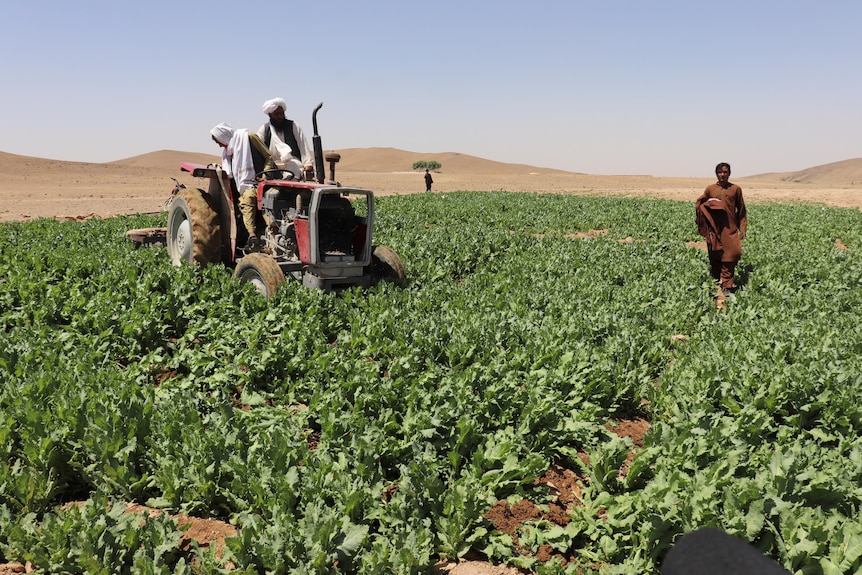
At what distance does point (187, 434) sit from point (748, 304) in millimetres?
7396

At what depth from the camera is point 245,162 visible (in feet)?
26.0

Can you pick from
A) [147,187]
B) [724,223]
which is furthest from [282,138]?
[147,187]

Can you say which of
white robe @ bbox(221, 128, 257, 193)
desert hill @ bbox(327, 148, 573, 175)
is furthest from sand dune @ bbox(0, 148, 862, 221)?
white robe @ bbox(221, 128, 257, 193)

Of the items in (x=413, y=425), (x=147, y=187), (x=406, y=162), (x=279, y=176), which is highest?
(x=406, y=162)

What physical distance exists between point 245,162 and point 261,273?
5.46 ft

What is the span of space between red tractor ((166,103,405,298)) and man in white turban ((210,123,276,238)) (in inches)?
5.1

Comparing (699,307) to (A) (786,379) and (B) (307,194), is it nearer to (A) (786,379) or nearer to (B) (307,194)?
(A) (786,379)

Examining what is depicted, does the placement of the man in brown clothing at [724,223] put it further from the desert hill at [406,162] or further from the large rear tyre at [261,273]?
the desert hill at [406,162]

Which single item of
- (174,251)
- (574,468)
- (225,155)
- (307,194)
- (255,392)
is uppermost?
(225,155)

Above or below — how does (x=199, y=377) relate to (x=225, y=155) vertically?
below

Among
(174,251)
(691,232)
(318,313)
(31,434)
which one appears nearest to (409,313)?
(318,313)

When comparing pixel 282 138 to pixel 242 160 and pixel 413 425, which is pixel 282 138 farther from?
pixel 413 425

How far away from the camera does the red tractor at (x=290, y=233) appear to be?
7363 millimetres

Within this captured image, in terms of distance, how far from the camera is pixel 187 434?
396 cm
